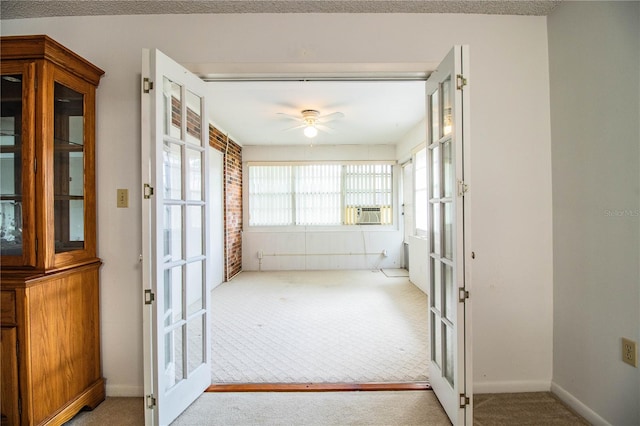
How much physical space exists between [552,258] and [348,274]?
411cm

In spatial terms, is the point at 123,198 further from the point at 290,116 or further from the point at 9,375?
the point at 290,116

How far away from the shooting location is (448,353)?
73.9 inches

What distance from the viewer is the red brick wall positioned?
5317mm

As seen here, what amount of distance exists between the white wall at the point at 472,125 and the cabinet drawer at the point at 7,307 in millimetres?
522

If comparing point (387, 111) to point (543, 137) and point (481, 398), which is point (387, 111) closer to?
point (543, 137)

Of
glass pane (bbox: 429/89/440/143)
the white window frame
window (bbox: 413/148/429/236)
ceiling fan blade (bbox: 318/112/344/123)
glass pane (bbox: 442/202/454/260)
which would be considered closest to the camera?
glass pane (bbox: 442/202/454/260)

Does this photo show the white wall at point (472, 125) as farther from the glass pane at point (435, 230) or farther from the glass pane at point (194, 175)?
the glass pane at point (194, 175)

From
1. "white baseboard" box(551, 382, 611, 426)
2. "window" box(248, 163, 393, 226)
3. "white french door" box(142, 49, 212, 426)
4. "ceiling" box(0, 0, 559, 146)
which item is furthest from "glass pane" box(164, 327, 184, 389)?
"window" box(248, 163, 393, 226)

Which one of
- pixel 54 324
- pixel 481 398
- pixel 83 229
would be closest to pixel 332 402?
pixel 481 398

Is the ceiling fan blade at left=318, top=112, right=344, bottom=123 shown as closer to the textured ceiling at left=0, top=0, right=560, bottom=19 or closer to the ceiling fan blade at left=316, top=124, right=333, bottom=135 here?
the ceiling fan blade at left=316, top=124, right=333, bottom=135

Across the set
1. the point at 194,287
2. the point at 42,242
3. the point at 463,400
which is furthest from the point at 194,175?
the point at 463,400

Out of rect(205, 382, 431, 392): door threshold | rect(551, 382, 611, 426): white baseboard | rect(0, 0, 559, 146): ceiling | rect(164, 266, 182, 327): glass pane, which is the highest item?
rect(0, 0, 559, 146): ceiling

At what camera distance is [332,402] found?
6.54 ft

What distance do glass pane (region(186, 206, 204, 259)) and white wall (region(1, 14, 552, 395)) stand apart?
15.1 inches
